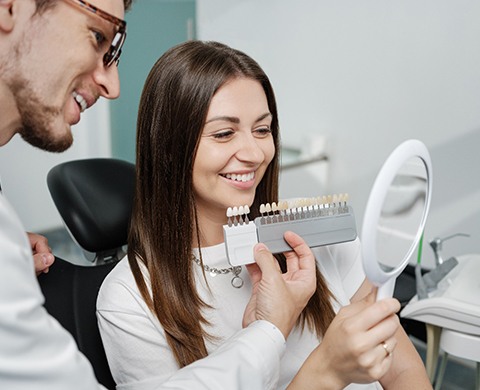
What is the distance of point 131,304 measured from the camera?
1087 mm

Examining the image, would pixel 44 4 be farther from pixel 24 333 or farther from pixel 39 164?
pixel 39 164

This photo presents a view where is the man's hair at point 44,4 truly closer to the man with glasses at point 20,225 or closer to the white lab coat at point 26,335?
the man with glasses at point 20,225

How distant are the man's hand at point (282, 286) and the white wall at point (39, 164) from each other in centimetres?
271

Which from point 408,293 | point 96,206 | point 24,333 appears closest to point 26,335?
point 24,333

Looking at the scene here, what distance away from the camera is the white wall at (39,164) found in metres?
3.40

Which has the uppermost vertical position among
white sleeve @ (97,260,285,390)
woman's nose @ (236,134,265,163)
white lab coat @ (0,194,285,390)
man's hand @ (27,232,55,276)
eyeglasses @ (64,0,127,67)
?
eyeglasses @ (64,0,127,67)

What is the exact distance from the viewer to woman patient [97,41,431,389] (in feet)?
3.55

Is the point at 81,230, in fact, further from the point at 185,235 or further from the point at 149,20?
the point at 149,20

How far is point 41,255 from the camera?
121 centimetres

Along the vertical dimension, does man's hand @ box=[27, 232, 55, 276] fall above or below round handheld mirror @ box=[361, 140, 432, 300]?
below

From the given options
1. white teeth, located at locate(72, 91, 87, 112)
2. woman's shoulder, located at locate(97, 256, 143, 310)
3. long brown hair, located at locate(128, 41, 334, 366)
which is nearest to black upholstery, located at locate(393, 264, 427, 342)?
long brown hair, located at locate(128, 41, 334, 366)

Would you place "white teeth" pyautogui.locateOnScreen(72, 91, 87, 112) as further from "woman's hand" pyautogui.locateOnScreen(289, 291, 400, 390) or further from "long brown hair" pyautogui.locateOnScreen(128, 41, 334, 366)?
"woman's hand" pyautogui.locateOnScreen(289, 291, 400, 390)

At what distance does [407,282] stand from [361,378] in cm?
107

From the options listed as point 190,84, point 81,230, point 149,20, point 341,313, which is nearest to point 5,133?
point 190,84
